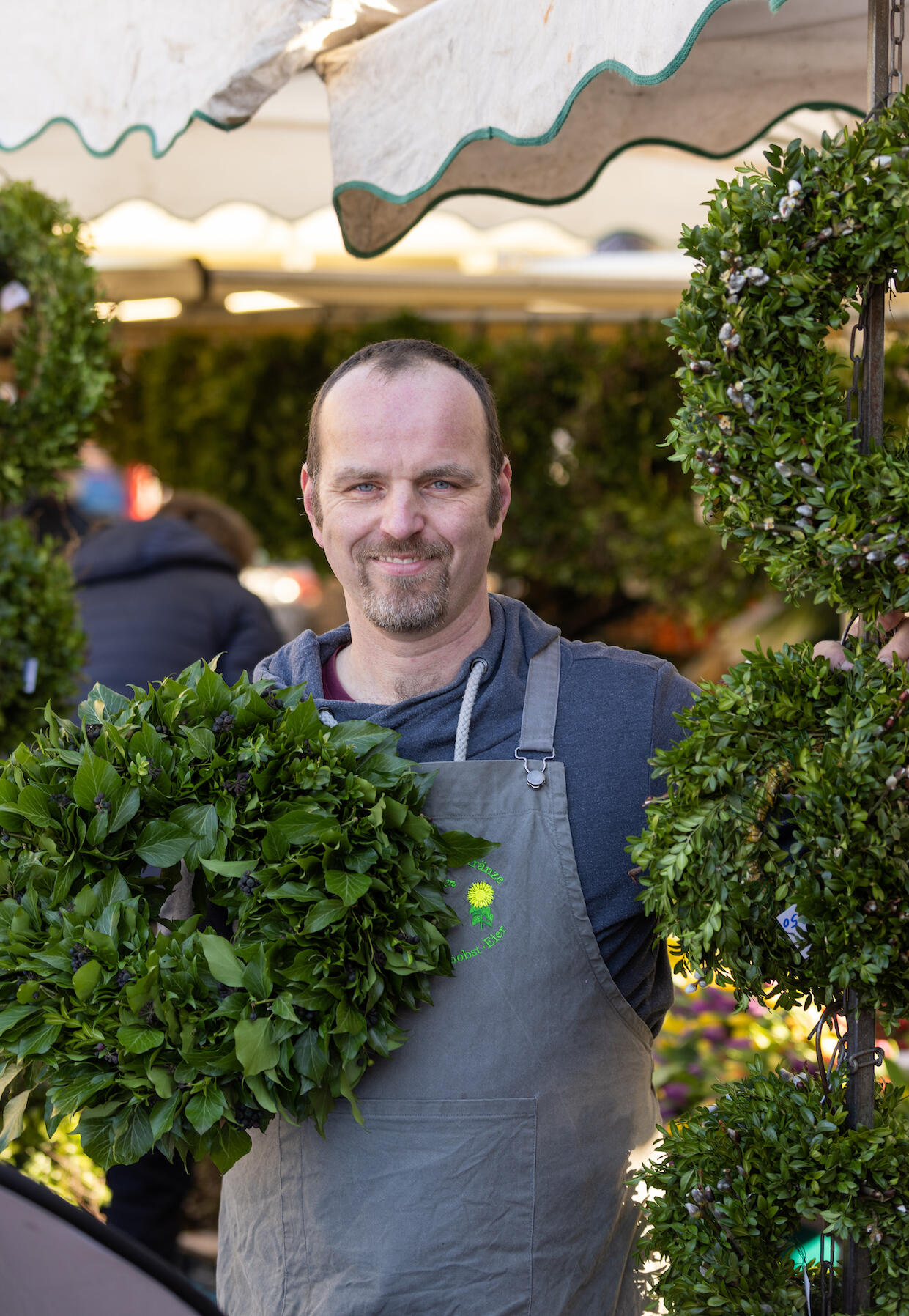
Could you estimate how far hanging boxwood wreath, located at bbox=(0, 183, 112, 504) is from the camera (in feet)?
8.70

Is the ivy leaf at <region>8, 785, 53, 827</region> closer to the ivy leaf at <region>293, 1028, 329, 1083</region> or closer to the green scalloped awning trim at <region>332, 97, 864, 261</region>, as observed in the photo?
the ivy leaf at <region>293, 1028, 329, 1083</region>

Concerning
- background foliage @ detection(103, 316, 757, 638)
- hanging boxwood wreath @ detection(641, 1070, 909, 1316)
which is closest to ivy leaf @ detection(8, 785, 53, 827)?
hanging boxwood wreath @ detection(641, 1070, 909, 1316)

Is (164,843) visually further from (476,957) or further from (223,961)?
(476,957)

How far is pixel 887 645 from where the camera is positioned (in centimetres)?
139

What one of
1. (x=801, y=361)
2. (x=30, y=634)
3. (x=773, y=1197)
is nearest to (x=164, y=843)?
(x=773, y=1197)

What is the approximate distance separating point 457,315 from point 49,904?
3557 millimetres

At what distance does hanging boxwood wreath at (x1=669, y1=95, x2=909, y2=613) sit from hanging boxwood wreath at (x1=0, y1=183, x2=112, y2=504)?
1.71 meters

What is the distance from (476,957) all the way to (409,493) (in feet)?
2.06

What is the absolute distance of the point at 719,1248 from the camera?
4.49ft

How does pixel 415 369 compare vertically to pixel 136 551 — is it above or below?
above

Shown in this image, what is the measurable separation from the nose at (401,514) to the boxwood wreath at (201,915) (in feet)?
0.89

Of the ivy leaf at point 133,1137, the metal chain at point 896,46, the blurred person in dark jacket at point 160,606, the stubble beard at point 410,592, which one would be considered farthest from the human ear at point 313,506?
the blurred person in dark jacket at point 160,606

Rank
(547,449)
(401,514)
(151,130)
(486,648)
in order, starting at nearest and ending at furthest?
(401,514) < (486,648) < (151,130) < (547,449)

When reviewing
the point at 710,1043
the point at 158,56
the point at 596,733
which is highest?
the point at 158,56
